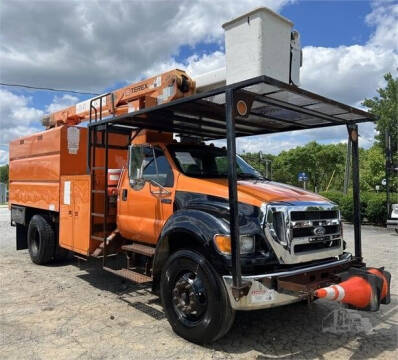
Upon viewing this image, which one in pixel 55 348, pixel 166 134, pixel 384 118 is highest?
pixel 384 118

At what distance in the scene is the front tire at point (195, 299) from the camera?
4020 millimetres

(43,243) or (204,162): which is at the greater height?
(204,162)

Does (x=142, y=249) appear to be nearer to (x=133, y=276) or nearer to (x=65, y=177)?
→ (x=133, y=276)

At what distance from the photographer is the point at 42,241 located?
7.81 m

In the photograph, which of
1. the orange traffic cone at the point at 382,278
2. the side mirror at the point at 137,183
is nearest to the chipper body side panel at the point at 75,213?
the side mirror at the point at 137,183

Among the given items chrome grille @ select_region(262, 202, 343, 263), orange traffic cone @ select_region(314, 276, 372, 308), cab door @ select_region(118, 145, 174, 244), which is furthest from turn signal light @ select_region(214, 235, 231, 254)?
cab door @ select_region(118, 145, 174, 244)

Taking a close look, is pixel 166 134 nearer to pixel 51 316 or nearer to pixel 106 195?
pixel 106 195

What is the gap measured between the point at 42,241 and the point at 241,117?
5.18m

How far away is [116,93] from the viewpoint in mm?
7223

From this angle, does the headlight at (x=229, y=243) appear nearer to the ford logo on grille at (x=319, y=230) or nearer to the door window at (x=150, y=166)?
the ford logo on grille at (x=319, y=230)

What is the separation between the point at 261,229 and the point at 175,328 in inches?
57.2

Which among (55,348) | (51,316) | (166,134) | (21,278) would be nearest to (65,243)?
(21,278)

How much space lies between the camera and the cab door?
17.7 feet

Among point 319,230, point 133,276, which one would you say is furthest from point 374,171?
point 133,276
